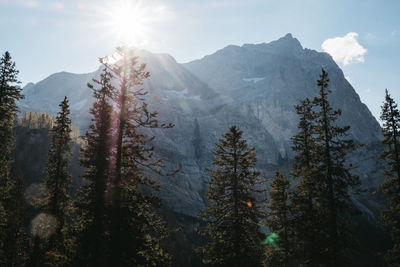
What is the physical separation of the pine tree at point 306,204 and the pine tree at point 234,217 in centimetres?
265

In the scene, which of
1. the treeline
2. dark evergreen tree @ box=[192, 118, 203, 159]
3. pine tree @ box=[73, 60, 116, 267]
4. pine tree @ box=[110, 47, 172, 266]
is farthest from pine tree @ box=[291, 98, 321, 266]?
dark evergreen tree @ box=[192, 118, 203, 159]

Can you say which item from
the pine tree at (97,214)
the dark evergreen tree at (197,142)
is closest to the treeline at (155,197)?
the pine tree at (97,214)

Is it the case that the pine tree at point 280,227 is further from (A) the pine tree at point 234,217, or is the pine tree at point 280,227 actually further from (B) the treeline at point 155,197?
(A) the pine tree at point 234,217

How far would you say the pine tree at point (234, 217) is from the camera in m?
16.9

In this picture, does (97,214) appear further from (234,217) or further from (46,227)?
(46,227)

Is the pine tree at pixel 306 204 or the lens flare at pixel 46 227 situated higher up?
the pine tree at pixel 306 204

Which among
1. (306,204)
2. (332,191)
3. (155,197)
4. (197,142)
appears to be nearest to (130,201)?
(155,197)

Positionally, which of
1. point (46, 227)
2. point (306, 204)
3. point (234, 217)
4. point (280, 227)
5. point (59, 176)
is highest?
point (59, 176)

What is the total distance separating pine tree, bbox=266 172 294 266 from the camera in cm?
2095

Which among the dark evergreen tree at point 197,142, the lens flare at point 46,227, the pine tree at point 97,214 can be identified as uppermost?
the dark evergreen tree at point 197,142

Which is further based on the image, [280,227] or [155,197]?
[280,227]

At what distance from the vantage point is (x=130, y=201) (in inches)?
513

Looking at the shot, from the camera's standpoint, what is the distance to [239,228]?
1712 cm

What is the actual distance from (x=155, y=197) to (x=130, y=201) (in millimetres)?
1237
